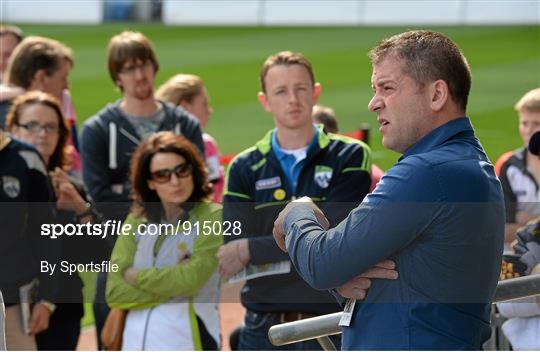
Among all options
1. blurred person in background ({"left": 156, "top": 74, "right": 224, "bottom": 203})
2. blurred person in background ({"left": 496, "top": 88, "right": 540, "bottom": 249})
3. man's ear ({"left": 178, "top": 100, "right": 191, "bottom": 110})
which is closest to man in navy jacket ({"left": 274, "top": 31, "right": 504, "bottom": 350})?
blurred person in background ({"left": 496, "top": 88, "right": 540, "bottom": 249})

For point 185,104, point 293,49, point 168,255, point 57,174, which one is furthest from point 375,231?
point 293,49

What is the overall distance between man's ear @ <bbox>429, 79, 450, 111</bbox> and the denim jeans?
2.00 meters

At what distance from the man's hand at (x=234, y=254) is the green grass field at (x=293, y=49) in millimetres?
8356

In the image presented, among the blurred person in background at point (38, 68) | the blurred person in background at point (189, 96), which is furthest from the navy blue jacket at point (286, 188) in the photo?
the blurred person in background at point (189, 96)

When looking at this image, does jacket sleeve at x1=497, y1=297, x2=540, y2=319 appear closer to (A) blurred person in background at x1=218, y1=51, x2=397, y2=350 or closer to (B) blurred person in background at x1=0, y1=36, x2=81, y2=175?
(A) blurred person in background at x1=218, y1=51, x2=397, y2=350

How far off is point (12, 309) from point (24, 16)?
23.9 m

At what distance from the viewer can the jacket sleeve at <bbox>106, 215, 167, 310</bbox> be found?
4.50 m

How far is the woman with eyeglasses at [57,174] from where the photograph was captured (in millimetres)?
4948

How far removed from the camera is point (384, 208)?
9.07ft

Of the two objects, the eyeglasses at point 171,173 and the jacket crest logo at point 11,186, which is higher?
the eyeglasses at point 171,173

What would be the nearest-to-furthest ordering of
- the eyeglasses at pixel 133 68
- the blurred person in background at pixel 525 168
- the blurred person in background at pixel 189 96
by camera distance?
the blurred person in background at pixel 525 168
the eyeglasses at pixel 133 68
the blurred person in background at pixel 189 96

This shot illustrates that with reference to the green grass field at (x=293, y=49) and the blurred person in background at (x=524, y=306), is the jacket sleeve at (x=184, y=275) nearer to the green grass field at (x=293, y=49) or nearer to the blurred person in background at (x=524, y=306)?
the blurred person in background at (x=524, y=306)

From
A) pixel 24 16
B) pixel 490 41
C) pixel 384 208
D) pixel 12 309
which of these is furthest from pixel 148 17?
pixel 384 208

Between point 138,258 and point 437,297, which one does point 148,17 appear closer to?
point 138,258
